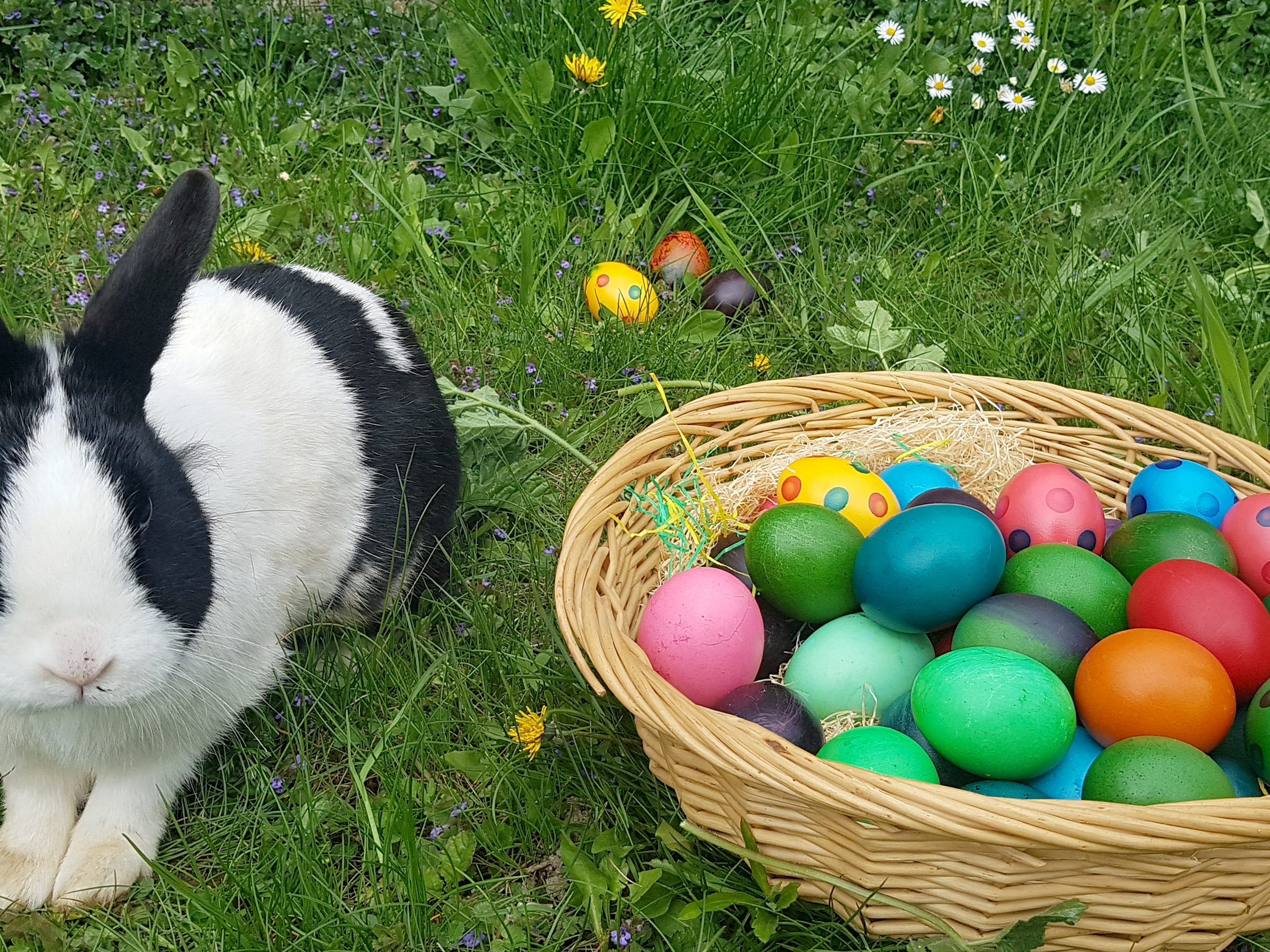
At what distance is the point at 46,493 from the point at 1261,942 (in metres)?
1.78

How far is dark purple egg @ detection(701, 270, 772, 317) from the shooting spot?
2.97 m

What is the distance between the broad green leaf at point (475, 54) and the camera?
330 cm

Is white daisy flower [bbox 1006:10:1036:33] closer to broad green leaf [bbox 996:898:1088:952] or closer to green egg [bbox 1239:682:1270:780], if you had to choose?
green egg [bbox 1239:682:1270:780]

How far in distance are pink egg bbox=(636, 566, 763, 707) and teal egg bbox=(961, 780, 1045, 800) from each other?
1.26 feet

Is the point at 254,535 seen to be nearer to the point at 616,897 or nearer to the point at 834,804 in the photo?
the point at 616,897

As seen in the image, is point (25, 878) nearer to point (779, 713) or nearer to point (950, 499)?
point (779, 713)

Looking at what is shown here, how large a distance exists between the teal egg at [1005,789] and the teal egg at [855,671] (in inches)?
8.5

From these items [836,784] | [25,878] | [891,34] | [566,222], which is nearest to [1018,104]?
[891,34]

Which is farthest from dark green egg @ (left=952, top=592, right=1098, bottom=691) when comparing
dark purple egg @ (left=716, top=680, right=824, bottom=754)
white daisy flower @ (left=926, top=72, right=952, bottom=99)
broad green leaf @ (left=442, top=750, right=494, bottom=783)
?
white daisy flower @ (left=926, top=72, right=952, bottom=99)

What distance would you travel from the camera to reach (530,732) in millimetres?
1850

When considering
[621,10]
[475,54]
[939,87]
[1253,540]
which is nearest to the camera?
[1253,540]

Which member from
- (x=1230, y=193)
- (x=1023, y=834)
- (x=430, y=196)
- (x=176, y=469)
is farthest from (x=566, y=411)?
(x=1230, y=193)

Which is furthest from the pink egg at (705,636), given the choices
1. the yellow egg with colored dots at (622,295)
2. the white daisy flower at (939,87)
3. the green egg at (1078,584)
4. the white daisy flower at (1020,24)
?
the white daisy flower at (1020,24)

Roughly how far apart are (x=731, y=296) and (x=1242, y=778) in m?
1.67
